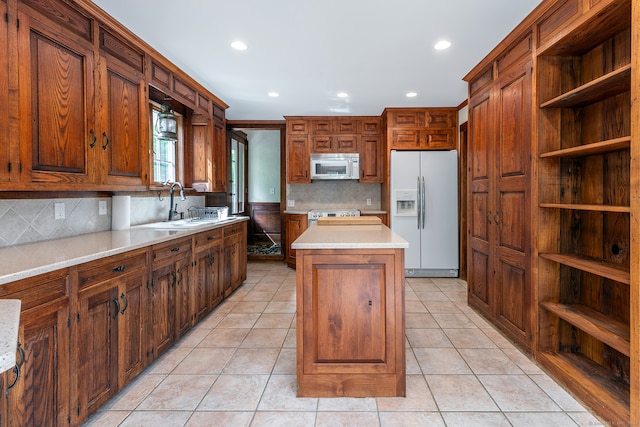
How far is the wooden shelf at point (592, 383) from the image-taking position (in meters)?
1.66

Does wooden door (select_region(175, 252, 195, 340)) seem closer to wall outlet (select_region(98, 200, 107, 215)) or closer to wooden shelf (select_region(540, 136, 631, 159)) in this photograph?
wall outlet (select_region(98, 200, 107, 215))

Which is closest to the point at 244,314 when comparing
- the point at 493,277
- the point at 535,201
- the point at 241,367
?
the point at 241,367

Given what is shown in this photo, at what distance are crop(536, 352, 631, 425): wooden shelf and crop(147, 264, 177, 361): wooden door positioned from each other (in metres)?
2.63

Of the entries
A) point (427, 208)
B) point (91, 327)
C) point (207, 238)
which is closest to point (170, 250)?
point (207, 238)

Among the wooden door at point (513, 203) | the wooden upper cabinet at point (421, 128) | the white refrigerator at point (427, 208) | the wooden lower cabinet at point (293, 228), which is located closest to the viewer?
the wooden door at point (513, 203)

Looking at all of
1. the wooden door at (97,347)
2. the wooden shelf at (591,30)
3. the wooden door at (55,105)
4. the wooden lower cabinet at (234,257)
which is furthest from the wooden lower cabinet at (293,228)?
the wooden shelf at (591,30)

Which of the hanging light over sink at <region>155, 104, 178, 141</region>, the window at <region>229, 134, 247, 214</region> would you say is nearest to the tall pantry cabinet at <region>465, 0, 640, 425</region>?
the hanging light over sink at <region>155, 104, 178, 141</region>

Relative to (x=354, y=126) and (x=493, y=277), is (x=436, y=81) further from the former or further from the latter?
(x=493, y=277)

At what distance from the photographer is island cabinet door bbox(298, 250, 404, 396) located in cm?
190

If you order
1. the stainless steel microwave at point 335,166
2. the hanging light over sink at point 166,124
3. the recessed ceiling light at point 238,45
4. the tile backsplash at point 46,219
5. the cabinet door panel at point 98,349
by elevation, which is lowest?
the cabinet door panel at point 98,349

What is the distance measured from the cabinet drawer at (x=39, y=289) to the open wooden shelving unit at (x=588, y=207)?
265cm

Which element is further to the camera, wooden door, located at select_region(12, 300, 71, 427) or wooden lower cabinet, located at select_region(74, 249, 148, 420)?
wooden lower cabinet, located at select_region(74, 249, 148, 420)

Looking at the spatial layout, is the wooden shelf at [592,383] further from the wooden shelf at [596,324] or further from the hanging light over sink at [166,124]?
the hanging light over sink at [166,124]

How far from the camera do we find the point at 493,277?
114 inches
